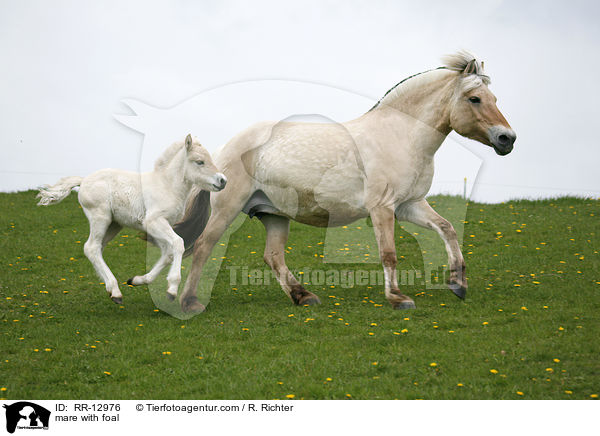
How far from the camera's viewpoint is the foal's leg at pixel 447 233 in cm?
890

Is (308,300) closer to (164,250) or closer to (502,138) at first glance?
(164,250)

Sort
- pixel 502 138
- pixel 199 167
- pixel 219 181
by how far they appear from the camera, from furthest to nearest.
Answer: pixel 502 138 < pixel 199 167 < pixel 219 181

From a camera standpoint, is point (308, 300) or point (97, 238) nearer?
point (97, 238)

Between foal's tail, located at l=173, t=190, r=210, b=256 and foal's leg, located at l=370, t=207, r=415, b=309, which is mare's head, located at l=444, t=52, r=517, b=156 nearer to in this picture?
foal's leg, located at l=370, t=207, r=415, b=309

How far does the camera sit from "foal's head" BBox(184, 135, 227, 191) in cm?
796

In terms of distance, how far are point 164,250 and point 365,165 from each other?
2852mm

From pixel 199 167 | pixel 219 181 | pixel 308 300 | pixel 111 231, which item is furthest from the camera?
pixel 308 300

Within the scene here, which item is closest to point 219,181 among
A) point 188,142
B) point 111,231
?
point 188,142

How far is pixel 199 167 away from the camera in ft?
26.2

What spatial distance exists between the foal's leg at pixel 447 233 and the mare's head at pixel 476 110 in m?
1.20

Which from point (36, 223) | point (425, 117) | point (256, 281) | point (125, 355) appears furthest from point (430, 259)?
point (36, 223)

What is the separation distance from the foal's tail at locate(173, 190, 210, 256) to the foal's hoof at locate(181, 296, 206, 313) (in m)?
0.71

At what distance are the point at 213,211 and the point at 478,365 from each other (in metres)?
4.34

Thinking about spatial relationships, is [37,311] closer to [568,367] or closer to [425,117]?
[425,117]
